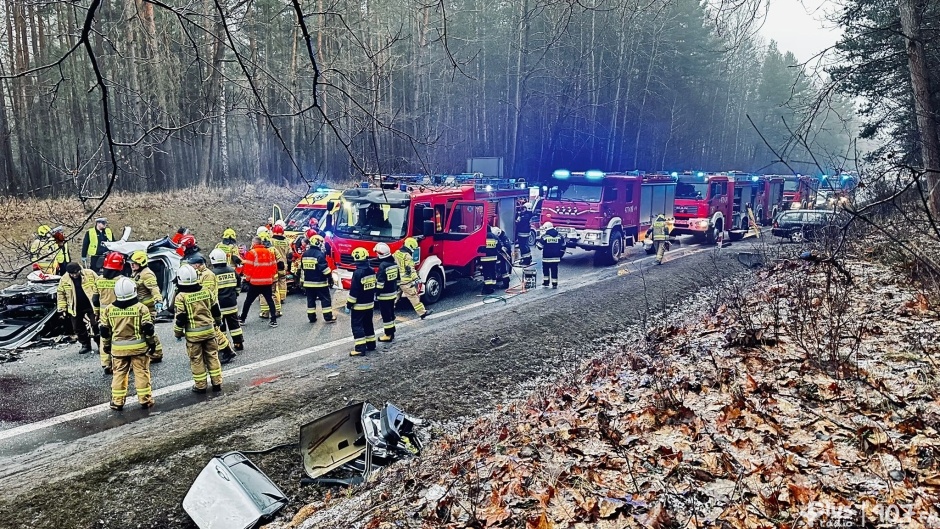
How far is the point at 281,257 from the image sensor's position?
11.9 meters

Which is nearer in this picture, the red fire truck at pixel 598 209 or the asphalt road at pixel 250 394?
the asphalt road at pixel 250 394

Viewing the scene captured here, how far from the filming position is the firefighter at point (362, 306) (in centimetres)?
856

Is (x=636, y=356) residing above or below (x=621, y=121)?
below

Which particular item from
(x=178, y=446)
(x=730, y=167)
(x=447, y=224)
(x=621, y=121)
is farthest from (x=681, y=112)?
(x=178, y=446)

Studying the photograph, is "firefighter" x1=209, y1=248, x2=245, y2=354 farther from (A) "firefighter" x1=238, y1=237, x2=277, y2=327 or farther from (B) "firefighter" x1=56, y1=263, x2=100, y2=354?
(B) "firefighter" x1=56, y1=263, x2=100, y2=354

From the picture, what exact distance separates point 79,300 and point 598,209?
1275 cm

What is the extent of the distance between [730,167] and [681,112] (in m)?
13.8

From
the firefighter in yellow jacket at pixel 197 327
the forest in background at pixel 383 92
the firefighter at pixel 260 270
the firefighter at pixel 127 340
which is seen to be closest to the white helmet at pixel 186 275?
the firefighter in yellow jacket at pixel 197 327

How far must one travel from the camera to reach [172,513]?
176 inches

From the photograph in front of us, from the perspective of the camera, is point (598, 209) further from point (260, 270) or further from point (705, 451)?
point (705, 451)

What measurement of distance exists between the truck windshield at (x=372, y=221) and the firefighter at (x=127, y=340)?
17.0 ft

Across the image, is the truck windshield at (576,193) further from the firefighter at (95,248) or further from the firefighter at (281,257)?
the firefighter at (95,248)

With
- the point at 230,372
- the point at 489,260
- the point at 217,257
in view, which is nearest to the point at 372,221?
the point at 489,260

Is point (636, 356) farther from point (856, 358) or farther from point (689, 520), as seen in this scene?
point (689, 520)
